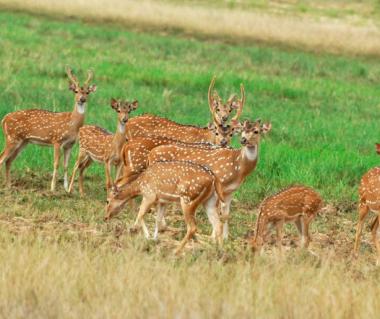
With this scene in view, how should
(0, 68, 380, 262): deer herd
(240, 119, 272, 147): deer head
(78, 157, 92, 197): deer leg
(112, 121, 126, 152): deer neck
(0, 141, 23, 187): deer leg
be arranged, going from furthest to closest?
(0, 141, 23, 187): deer leg
(78, 157, 92, 197): deer leg
(112, 121, 126, 152): deer neck
(240, 119, 272, 147): deer head
(0, 68, 380, 262): deer herd

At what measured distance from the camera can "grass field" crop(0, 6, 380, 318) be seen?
8.67m

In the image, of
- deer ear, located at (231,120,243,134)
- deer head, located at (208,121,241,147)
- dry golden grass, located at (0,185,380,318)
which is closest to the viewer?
dry golden grass, located at (0,185,380,318)

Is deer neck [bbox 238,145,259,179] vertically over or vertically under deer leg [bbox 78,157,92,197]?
over

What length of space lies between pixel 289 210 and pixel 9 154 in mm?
4487

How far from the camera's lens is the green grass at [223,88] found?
16250mm

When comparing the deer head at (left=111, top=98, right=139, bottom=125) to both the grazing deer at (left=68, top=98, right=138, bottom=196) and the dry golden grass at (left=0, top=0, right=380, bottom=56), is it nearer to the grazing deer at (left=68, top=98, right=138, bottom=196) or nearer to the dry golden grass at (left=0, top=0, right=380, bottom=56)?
the grazing deer at (left=68, top=98, right=138, bottom=196)

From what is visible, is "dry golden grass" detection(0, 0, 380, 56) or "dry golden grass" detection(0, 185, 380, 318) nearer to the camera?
"dry golden grass" detection(0, 185, 380, 318)

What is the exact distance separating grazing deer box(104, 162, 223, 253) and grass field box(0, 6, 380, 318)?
0.35m

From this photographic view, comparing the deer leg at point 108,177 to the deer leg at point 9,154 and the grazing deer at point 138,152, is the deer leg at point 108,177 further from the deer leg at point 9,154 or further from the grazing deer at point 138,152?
the deer leg at point 9,154

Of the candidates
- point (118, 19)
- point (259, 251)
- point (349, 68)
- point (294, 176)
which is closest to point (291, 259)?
point (259, 251)

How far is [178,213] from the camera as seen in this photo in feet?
46.0

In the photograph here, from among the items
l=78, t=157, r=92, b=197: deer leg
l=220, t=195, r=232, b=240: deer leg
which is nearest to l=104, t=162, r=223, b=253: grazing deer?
l=220, t=195, r=232, b=240: deer leg

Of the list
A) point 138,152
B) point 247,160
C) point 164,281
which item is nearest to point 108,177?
point 138,152

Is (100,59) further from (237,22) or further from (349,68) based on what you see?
(237,22)
